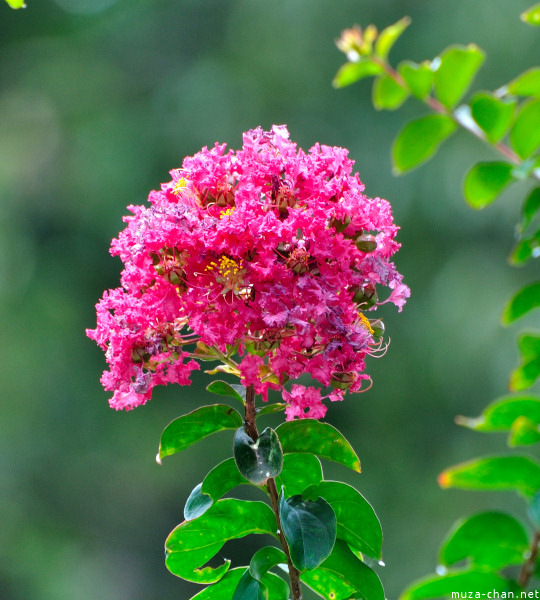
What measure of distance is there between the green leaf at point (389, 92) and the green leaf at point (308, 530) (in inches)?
18.4

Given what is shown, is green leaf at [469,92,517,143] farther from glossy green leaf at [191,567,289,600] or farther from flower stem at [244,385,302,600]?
glossy green leaf at [191,567,289,600]

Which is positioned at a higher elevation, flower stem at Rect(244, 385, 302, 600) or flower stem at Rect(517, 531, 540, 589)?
flower stem at Rect(244, 385, 302, 600)

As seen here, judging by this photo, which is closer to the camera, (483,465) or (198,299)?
(483,465)

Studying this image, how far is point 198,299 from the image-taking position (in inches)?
35.3

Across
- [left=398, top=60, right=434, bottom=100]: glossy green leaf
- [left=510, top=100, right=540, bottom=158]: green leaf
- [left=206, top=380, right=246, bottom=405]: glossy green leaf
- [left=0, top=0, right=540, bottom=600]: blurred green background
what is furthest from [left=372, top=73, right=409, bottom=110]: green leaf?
[left=0, top=0, right=540, bottom=600]: blurred green background

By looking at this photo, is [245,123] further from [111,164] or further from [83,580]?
[83,580]

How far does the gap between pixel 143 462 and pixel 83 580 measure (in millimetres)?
846

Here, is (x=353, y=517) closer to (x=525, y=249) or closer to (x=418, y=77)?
(x=525, y=249)

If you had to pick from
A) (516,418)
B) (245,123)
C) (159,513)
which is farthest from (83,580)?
(516,418)

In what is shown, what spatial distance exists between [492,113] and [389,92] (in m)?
0.13

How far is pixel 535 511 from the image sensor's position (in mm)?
521

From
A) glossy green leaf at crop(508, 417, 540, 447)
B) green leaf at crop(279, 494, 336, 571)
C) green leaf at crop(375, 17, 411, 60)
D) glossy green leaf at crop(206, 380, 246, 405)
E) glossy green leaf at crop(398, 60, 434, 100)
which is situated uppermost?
green leaf at crop(375, 17, 411, 60)

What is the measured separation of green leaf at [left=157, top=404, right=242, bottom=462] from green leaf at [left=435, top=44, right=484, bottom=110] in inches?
17.4

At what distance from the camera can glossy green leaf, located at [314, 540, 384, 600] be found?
36.8 inches
